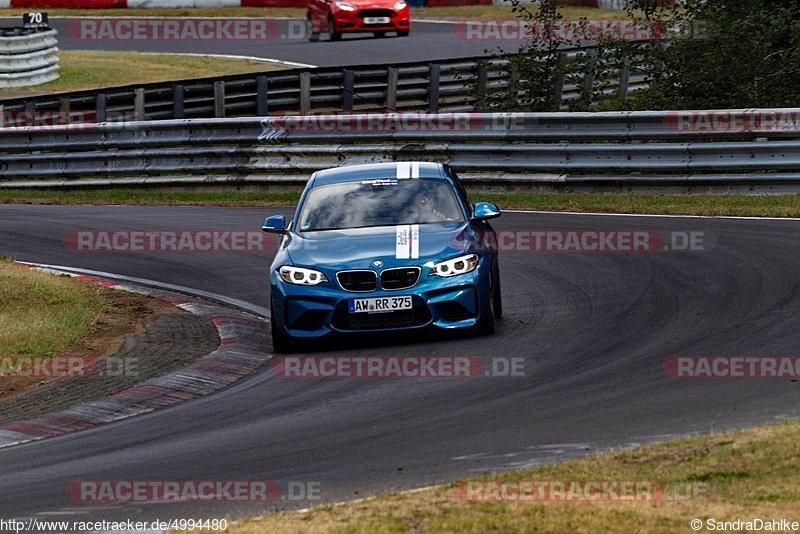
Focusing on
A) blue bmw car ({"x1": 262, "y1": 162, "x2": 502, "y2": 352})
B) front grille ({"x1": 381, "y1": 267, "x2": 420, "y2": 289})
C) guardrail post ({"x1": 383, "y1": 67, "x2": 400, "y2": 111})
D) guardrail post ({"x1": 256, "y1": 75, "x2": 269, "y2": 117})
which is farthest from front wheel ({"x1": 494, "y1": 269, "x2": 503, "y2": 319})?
guardrail post ({"x1": 383, "y1": 67, "x2": 400, "y2": 111})

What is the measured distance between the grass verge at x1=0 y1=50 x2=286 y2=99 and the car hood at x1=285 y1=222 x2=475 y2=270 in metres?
21.3

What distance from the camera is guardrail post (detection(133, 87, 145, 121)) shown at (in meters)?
26.0

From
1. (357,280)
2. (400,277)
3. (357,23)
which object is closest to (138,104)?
(357,23)

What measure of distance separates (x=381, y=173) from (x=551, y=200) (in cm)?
652

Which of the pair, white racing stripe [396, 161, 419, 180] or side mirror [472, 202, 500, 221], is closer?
side mirror [472, 202, 500, 221]

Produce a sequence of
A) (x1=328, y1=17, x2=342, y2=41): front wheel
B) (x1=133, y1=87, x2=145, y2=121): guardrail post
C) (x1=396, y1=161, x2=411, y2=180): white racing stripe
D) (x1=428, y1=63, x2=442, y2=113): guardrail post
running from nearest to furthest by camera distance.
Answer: (x1=396, y1=161, x2=411, y2=180): white racing stripe
(x1=133, y1=87, x2=145, y2=121): guardrail post
(x1=428, y1=63, x2=442, y2=113): guardrail post
(x1=328, y1=17, x2=342, y2=41): front wheel

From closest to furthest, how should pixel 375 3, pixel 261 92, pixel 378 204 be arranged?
pixel 378 204 < pixel 261 92 < pixel 375 3

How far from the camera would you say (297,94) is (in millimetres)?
27688

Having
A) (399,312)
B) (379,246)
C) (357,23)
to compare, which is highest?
(357,23)

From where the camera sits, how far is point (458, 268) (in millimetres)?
11367

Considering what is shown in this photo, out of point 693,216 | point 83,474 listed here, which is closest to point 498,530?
point 83,474

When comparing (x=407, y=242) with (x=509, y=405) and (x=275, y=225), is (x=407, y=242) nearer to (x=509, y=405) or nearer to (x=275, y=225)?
(x=275, y=225)

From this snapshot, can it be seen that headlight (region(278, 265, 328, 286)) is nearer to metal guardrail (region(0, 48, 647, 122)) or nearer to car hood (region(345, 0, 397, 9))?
metal guardrail (region(0, 48, 647, 122))

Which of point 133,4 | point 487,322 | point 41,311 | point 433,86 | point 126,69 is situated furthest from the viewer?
point 133,4
